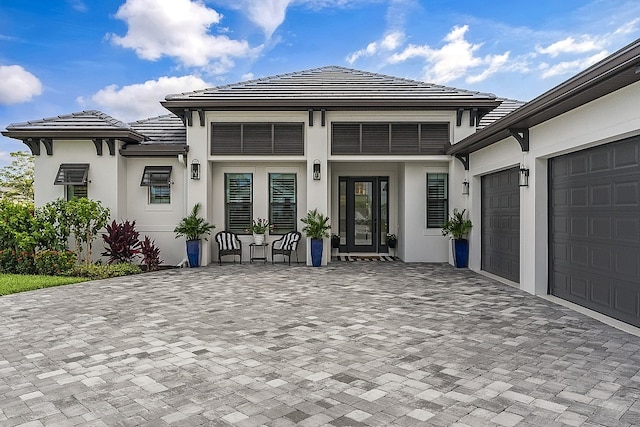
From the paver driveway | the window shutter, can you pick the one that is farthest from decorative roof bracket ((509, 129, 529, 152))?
the window shutter

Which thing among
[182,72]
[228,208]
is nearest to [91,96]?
[182,72]

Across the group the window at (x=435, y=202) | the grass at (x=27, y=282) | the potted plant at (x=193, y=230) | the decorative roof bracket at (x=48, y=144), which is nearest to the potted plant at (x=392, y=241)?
the window at (x=435, y=202)

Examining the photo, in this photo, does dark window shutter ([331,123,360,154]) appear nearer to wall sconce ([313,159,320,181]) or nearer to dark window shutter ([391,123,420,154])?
wall sconce ([313,159,320,181])

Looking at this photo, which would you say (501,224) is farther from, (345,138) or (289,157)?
(289,157)

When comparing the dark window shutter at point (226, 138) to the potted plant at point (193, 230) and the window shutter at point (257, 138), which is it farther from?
the potted plant at point (193, 230)

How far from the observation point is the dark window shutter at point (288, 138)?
11.4 meters

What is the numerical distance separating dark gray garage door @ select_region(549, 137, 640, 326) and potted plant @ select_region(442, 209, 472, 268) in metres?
3.44

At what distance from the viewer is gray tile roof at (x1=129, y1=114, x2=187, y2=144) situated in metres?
12.2

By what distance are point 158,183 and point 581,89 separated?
9.76 metres

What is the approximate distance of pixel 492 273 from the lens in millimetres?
9773

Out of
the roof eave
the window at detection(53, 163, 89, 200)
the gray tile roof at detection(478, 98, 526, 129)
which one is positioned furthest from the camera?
the gray tile roof at detection(478, 98, 526, 129)

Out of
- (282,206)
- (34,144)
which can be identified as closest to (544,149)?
(282,206)

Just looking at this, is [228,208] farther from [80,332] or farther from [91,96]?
[91,96]

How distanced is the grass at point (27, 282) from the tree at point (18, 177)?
1563 cm
